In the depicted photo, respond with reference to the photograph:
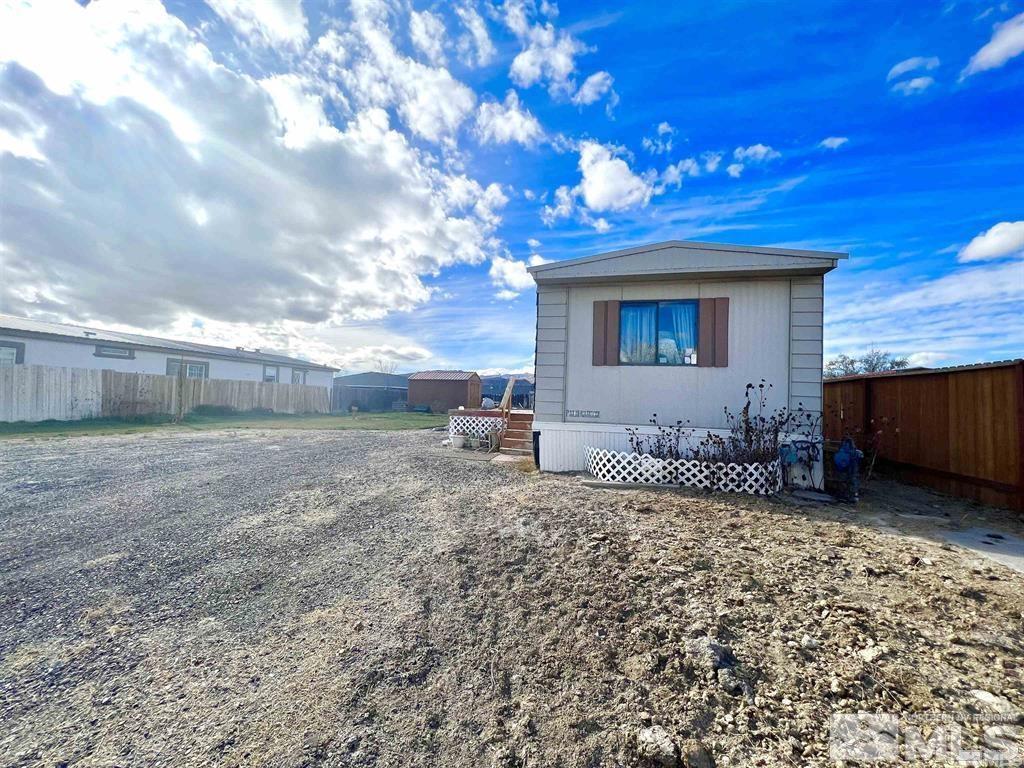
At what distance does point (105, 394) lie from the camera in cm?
1452

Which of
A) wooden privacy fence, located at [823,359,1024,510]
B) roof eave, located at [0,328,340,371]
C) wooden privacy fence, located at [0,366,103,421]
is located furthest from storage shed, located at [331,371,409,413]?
wooden privacy fence, located at [823,359,1024,510]

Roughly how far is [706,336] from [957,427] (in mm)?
3550

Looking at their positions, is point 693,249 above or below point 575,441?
above

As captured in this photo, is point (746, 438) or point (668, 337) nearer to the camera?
point (746, 438)

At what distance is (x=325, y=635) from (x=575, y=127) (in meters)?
8.83

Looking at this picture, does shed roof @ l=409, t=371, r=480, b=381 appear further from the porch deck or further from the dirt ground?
the dirt ground

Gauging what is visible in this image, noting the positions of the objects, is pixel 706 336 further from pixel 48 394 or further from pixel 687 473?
pixel 48 394

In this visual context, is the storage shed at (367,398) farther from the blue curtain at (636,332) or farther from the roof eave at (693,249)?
the blue curtain at (636,332)

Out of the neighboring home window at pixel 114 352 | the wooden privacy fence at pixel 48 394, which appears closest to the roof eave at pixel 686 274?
the wooden privacy fence at pixel 48 394

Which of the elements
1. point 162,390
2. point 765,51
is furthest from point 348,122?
point 162,390

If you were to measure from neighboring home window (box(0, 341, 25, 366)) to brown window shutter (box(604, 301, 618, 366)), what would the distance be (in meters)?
20.8

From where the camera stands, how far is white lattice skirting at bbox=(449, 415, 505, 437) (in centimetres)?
1026

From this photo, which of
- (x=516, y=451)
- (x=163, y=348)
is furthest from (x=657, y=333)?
(x=163, y=348)

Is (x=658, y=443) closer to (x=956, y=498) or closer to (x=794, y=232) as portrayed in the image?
(x=956, y=498)
